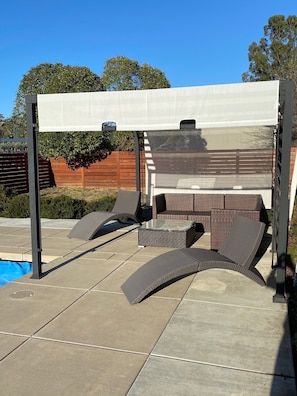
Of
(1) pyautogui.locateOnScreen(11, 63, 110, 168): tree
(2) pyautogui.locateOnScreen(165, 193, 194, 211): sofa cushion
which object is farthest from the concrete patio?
(1) pyautogui.locateOnScreen(11, 63, 110, 168): tree

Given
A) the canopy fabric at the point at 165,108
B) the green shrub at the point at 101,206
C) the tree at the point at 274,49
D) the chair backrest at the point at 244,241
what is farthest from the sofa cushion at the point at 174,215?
the tree at the point at 274,49

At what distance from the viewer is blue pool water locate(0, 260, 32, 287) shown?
6.00 m

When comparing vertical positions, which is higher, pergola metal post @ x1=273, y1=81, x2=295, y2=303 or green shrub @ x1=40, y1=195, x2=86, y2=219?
pergola metal post @ x1=273, y1=81, x2=295, y2=303

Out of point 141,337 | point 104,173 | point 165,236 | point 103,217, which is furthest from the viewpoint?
point 104,173

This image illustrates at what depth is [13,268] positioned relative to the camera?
6094 millimetres

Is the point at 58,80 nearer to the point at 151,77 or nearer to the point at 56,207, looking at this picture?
the point at 151,77

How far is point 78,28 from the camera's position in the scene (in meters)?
14.5

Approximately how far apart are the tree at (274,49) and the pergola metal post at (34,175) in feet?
54.4

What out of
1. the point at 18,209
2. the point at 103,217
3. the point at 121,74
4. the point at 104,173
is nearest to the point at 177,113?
the point at 103,217

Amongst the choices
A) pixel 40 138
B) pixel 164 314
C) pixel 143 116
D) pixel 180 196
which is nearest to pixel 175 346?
pixel 164 314

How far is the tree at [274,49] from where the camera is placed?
65.2 feet

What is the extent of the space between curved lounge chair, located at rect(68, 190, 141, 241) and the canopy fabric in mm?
2971

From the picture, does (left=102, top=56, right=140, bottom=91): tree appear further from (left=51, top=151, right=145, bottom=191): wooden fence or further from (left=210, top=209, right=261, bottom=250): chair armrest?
(left=210, top=209, right=261, bottom=250): chair armrest

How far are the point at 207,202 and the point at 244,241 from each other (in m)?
3.80
